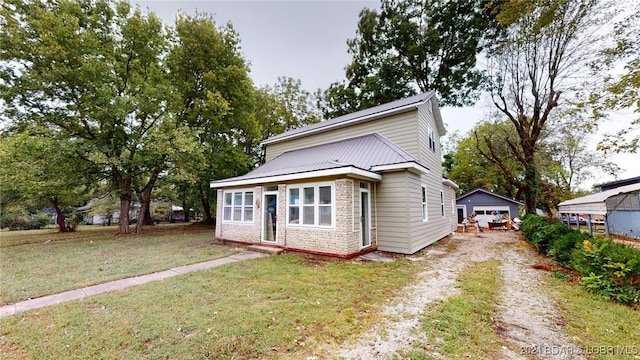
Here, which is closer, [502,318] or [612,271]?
[502,318]

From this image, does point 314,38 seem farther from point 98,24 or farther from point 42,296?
point 42,296

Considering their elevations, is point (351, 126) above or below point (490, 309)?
above

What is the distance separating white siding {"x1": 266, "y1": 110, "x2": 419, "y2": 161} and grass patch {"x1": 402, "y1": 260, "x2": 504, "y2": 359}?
6.12 meters

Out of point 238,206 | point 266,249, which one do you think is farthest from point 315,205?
point 238,206

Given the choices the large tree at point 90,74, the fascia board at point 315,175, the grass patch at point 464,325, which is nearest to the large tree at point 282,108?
the large tree at point 90,74

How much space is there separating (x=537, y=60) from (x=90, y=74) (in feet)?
76.7

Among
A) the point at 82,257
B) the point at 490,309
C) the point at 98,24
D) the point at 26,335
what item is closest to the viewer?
the point at 26,335

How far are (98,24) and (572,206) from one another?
25.2 m

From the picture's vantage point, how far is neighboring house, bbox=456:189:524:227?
21.9 meters

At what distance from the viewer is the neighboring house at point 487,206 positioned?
21891 millimetres

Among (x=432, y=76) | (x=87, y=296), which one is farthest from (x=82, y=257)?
(x=432, y=76)

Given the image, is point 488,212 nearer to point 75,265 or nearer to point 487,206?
point 487,206

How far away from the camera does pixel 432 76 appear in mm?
20250

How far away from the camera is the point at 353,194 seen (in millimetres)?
7836
